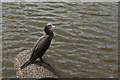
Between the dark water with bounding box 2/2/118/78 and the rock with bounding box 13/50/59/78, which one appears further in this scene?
the dark water with bounding box 2/2/118/78

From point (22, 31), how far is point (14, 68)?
2.63 metres

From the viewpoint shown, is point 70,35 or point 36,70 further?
point 70,35

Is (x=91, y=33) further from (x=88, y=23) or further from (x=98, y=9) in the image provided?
(x=98, y=9)

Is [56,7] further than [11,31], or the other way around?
[56,7]

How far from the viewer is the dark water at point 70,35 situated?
7570mm

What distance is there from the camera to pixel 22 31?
9484 millimetres

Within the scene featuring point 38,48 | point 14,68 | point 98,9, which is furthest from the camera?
point 98,9

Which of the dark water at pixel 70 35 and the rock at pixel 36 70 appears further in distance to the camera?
the dark water at pixel 70 35

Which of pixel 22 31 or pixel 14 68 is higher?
pixel 22 31

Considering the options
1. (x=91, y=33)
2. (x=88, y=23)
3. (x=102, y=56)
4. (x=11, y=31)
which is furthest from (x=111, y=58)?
(x=11, y=31)

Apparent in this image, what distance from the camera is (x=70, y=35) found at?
9.31m

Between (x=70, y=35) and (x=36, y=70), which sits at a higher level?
(x=70, y=35)

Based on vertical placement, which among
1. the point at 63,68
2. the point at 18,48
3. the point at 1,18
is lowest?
the point at 63,68

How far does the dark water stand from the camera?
24.8 ft
